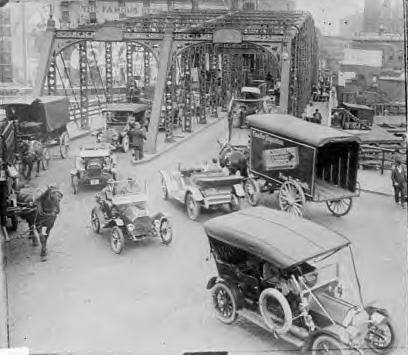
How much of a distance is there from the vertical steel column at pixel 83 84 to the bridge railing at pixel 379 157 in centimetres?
501

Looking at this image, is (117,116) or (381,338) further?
(117,116)

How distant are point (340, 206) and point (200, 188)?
244cm

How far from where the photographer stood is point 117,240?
9266 mm

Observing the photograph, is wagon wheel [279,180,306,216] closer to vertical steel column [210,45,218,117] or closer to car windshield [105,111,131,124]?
vertical steel column [210,45,218,117]

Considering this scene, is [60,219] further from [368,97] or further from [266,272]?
[368,97]

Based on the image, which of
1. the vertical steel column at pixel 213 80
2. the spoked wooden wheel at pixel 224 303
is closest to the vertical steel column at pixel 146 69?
the vertical steel column at pixel 213 80

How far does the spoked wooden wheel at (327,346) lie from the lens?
699 centimetres

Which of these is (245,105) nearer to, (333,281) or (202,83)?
(202,83)

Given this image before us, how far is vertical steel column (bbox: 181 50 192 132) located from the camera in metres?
10.9

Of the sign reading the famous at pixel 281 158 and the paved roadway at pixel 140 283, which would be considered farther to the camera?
the sign reading the famous at pixel 281 158

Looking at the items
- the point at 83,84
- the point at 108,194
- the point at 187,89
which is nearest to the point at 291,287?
the point at 108,194

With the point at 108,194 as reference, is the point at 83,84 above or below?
above

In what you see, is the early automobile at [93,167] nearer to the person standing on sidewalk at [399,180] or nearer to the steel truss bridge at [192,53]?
the steel truss bridge at [192,53]

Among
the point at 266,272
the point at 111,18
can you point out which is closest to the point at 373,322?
the point at 266,272
